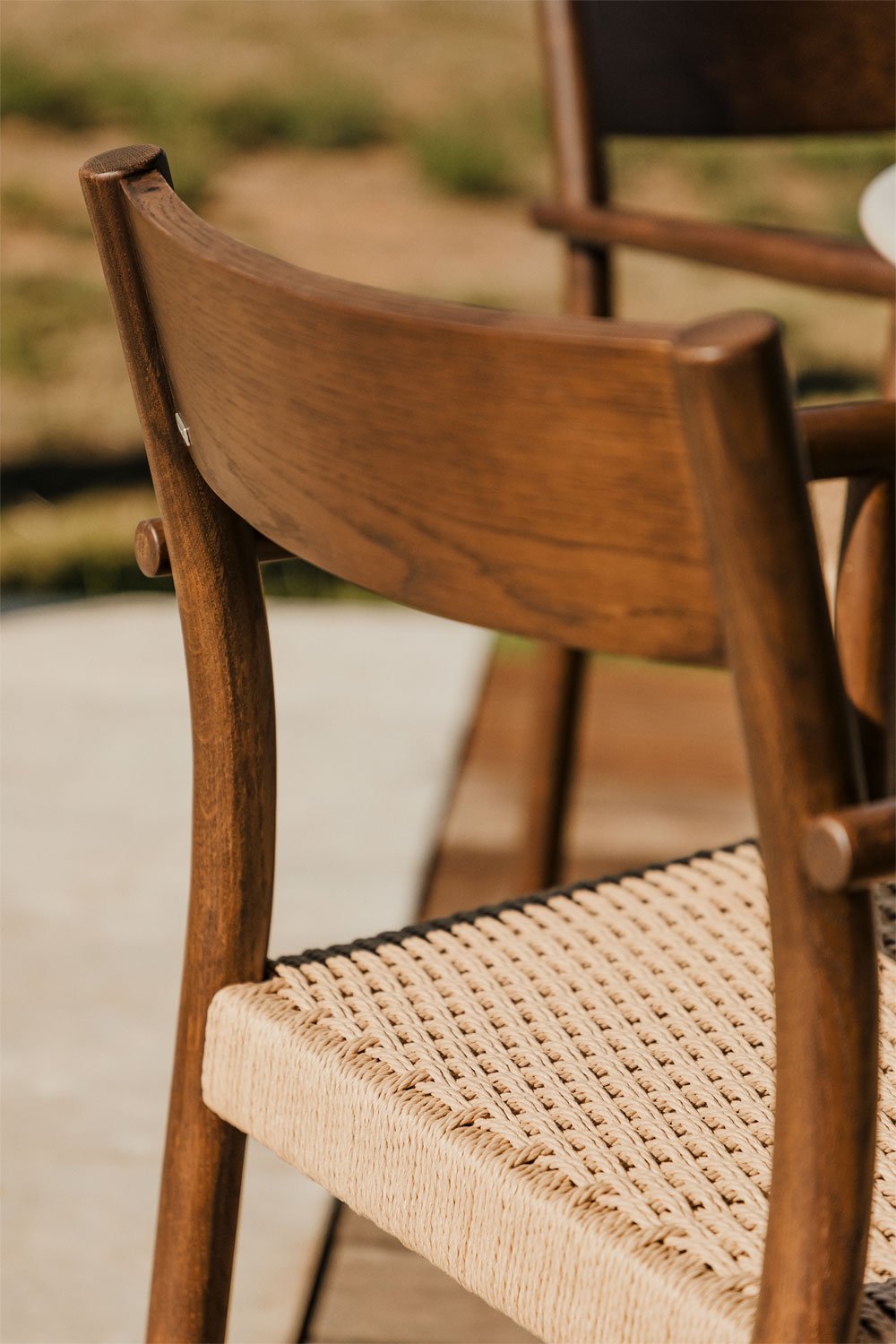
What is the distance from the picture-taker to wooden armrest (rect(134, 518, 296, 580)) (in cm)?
76

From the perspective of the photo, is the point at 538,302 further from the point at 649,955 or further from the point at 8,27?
the point at 649,955

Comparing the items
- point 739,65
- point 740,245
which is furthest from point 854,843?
point 739,65

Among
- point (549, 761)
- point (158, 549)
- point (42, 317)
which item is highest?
point (158, 549)

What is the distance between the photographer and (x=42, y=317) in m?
4.61

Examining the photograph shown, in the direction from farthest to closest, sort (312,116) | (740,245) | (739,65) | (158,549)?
(312,116) < (739,65) < (740,245) < (158,549)

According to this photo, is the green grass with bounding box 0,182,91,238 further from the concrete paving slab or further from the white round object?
the white round object

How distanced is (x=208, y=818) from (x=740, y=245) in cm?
81

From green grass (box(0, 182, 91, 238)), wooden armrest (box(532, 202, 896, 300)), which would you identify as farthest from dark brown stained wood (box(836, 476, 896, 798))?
green grass (box(0, 182, 91, 238))

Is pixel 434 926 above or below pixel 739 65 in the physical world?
below

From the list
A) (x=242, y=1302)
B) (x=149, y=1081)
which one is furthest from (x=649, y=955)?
(x=149, y=1081)

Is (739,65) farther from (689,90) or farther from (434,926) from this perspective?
(434,926)

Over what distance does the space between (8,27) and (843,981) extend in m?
5.51

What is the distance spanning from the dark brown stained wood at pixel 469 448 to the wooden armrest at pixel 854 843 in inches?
Result: 2.4

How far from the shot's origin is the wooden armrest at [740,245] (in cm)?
128
